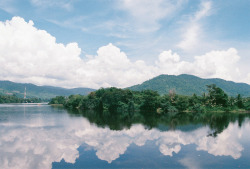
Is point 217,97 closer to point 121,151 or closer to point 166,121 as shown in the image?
point 166,121

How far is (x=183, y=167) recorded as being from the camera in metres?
12.6

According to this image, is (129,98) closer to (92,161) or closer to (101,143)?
(101,143)

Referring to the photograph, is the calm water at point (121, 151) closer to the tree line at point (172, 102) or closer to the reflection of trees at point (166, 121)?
the reflection of trees at point (166, 121)

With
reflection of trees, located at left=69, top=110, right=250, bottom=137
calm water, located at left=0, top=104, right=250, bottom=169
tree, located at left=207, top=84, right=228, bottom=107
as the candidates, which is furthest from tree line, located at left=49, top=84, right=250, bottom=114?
calm water, located at left=0, top=104, right=250, bottom=169

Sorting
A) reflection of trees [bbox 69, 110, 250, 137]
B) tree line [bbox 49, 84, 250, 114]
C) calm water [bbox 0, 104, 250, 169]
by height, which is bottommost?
reflection of trees [bbox 69, 110, 250, 137]

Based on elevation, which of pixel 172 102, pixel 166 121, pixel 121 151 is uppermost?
pixel 172 102

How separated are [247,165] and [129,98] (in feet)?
196

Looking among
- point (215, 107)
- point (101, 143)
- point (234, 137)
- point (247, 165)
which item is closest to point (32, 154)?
point (101, 143)

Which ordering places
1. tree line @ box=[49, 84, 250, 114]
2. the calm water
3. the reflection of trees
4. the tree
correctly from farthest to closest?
the tree < tree line @ box=[49, 84, 250, 114] < the reflection of trees < the calm water

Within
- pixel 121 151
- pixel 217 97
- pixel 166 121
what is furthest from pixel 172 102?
pixel 121 151

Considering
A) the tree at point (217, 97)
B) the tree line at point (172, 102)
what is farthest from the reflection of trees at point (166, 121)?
the tree at point (217, 97)

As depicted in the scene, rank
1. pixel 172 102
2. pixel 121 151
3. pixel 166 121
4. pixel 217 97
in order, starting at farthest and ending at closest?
1. pixel 217 97
2. pixel 172 102
3. pixel 166 121
4. pixel 121 151

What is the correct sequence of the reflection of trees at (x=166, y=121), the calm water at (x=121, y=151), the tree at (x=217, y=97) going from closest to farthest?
the calm water at (x=121, y=151) → the reflection of trees at (x=166, y=121) → the tree at (x=217, y=97)

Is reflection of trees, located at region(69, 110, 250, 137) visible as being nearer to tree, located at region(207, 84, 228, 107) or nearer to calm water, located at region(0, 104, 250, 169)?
calm water, located at region(0, 104, 250, 169)
